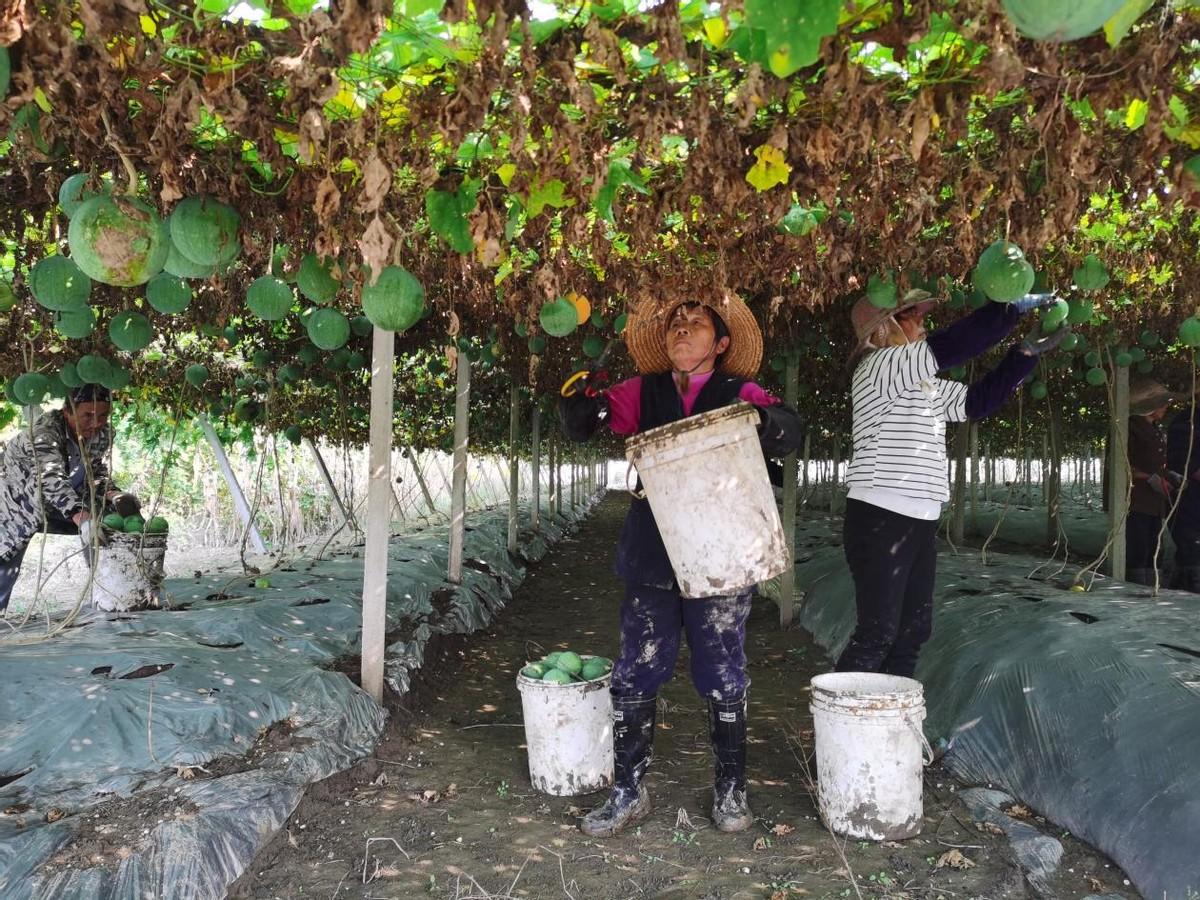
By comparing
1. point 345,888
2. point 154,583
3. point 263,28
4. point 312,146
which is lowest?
point 345,888

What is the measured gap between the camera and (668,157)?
11.3 feet

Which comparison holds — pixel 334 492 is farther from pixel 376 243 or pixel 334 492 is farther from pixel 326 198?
pixel 376 243

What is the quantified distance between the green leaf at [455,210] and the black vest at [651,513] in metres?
0.95

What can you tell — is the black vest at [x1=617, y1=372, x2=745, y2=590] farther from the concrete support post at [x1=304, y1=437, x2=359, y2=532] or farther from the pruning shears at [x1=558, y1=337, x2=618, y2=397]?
the concrete support post at [x1=304, y1=437, x2=359, y2=532]

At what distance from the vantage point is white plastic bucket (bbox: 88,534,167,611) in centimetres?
529

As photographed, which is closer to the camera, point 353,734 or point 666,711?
point 353,734

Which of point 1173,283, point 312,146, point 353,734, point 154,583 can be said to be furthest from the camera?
point 1173,283

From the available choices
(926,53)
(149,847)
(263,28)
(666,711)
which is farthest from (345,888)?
(926,53)

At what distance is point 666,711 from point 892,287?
2.76m

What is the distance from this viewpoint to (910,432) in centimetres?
353

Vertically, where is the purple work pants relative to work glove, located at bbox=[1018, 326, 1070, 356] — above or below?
below

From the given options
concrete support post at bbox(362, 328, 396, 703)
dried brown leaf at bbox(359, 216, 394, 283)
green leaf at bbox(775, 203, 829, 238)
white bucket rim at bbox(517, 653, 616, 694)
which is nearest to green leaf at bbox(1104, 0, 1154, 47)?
dried brown leaf at bbox(359, 216, 394, 283)

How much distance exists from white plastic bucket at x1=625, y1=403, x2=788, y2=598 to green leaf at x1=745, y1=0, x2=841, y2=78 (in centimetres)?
155

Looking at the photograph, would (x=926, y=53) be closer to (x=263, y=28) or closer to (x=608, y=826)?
(x=263, y=28)
